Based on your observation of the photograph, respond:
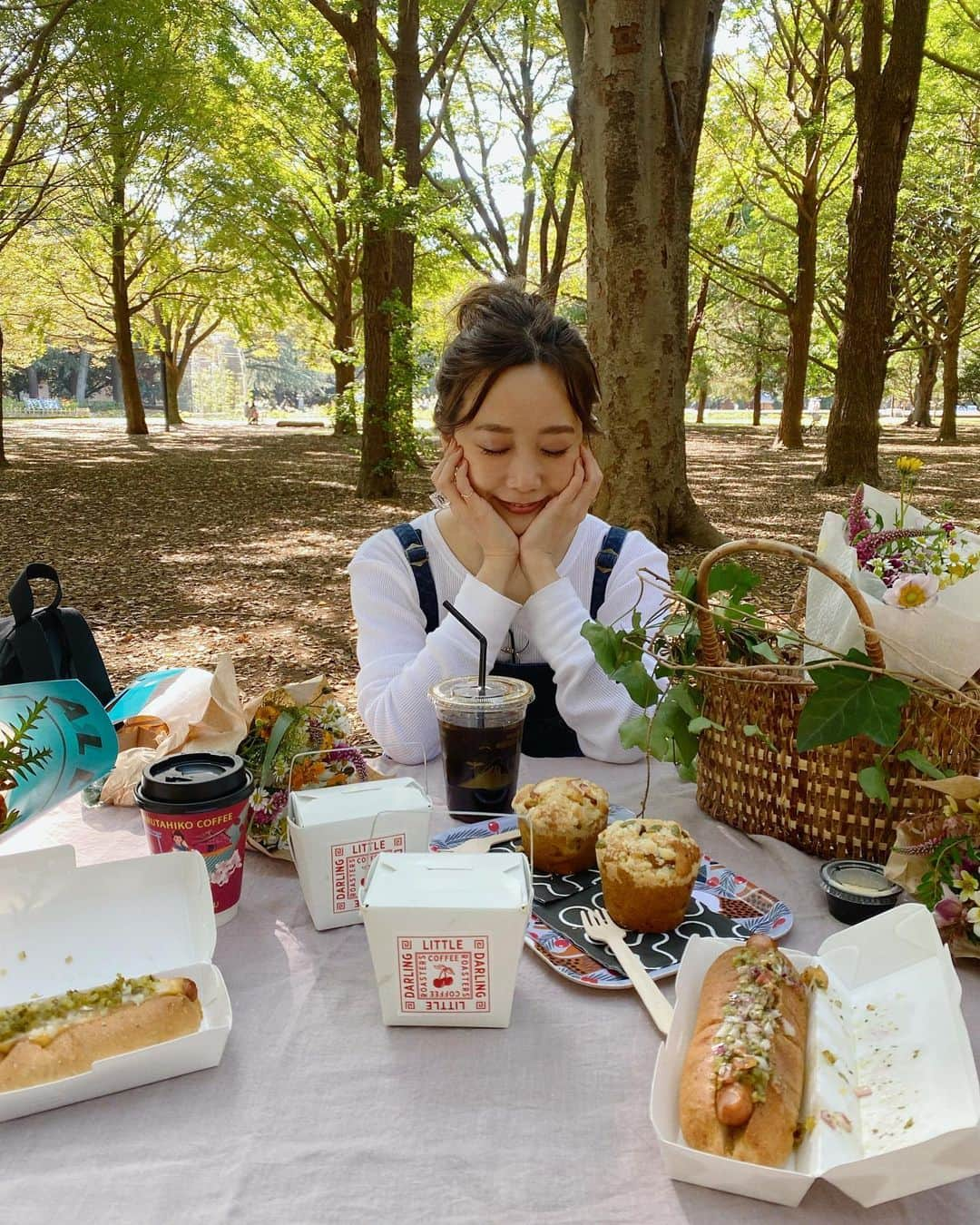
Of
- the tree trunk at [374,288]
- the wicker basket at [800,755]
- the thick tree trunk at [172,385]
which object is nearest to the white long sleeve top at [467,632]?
the wicker basket at [800,755]

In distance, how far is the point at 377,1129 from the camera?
998 millimetres

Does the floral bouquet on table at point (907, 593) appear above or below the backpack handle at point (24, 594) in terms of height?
above

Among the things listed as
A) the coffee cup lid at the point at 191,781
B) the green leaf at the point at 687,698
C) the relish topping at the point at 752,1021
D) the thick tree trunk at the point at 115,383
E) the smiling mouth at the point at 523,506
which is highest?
the thick tree trunk at the point at 115,383

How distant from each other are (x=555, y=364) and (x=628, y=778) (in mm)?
1072

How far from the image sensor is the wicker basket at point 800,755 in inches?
56.4

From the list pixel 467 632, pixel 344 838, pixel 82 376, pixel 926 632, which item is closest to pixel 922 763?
pixel 926 632

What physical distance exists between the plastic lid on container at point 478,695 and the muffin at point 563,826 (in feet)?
0.54

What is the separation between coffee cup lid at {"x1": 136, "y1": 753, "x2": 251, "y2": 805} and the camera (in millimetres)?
1310

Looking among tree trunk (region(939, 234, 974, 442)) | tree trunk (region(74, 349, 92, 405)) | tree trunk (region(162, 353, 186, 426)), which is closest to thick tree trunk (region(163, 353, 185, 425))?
tree trunk (region(162, 353, 186, 426))

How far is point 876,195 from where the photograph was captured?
33.4 feet

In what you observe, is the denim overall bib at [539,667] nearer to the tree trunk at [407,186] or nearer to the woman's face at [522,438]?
the woman's face at [522,438]

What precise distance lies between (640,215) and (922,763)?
501 cm

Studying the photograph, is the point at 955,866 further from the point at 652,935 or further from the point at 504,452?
the point at 504,452

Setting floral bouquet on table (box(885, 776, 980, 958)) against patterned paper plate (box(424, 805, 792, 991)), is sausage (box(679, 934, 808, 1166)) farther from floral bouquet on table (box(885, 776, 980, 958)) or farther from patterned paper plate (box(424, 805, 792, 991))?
floral bouquet on table (box(885, 776, 980, 958))
